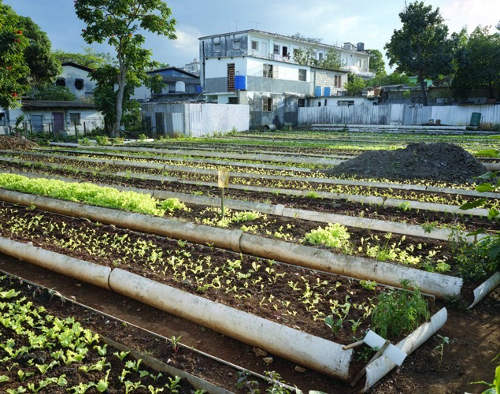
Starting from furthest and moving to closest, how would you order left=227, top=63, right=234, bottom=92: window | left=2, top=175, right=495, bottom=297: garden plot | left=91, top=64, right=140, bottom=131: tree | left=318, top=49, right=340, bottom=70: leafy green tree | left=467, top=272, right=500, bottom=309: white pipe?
1. left=318, top=49, right=340, bottom=70: leafy green tree
2. left=227, top=63, right=234, bottom=92: window
3. left=91, top=64, right=140, bottom=131: tree
4. left=2, top=175, right=495, bottom=297: garden plot
5. left=467, top=272, right=500, bottom=309: white pipe

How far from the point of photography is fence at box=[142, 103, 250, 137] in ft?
82.1

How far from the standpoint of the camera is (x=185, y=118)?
2506 cm

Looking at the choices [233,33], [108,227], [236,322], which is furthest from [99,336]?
[233,33]

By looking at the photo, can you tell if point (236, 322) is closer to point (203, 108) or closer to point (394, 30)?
point (203, 108)

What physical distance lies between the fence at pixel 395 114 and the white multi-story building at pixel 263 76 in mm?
2486

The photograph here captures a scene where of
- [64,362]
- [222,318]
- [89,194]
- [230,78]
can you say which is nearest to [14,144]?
[89,194]

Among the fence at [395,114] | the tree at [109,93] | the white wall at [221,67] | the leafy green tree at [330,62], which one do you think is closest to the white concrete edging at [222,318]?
the tree at [109,93]

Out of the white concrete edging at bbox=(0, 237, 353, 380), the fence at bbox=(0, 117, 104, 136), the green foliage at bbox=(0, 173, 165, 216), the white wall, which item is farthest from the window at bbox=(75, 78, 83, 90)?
the white concrete edging at bbox=(0, 237, 353, 380)

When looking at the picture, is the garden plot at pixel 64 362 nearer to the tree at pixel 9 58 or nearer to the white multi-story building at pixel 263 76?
the tree at pixel 9 58

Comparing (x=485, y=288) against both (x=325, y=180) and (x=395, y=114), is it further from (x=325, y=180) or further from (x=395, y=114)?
(x=395, y=114)

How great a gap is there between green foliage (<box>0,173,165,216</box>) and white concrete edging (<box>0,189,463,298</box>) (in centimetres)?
30

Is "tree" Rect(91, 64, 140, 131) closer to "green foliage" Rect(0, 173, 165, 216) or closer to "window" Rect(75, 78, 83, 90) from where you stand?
"green foliage" Rect(0, 173, 165, 216)

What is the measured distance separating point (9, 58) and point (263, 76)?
66.1 feet

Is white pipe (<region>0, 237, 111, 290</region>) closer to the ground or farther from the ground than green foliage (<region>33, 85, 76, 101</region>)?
closer to the ground
